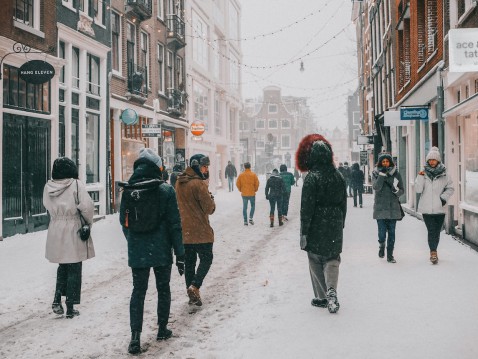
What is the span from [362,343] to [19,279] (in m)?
5.37

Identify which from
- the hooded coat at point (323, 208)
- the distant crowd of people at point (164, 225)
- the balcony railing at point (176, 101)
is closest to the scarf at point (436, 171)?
the distant crowd of people at point (164, 225)

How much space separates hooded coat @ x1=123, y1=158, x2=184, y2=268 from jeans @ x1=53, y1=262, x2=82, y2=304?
1.40 metres

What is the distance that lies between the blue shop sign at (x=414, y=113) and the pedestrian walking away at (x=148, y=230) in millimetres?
10504

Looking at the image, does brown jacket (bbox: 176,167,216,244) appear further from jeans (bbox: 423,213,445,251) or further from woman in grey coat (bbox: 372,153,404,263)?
jeans (bbox: 423,213,445,251)

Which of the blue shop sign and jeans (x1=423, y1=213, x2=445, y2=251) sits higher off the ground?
the blue shop sign

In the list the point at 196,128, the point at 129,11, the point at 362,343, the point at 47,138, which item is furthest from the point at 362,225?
the point at 196,128

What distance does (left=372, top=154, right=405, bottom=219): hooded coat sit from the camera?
8516 millimetres

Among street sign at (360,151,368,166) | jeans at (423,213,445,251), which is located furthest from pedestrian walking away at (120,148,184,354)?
street sign at (360,151,368,166)

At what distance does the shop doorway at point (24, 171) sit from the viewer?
1221 centimetres

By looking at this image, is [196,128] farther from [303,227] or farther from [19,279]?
[303,227]

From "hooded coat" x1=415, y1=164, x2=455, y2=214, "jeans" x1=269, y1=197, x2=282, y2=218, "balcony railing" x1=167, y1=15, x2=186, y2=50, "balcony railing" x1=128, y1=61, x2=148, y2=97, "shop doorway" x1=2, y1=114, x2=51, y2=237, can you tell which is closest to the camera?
"hooded coat" x1=415, y1=164, x2=455, y2=214

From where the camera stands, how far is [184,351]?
456 centimetres

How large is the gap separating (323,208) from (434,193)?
3376 mm

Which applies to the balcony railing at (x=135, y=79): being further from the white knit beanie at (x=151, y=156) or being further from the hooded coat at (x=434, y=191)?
the white knit beanie at (x=151, y=156)
